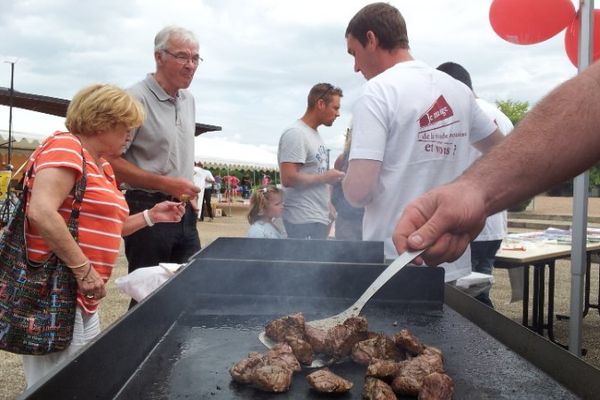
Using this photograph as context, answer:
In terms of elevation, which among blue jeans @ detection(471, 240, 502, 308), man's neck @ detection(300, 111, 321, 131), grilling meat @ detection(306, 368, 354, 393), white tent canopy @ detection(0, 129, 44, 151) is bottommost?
grilling meat @ detection(306, 368, 354, 393)

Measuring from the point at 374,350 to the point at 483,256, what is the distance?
6.95ft

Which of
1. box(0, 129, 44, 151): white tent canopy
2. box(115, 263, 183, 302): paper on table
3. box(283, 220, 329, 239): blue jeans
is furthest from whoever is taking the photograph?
box(0, 129, 44, 151): white tent canopy

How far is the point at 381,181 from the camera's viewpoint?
2.85 metres

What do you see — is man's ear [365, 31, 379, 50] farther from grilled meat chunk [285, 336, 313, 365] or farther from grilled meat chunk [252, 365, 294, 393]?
grilled meat chunk [252, 365, 294, 393]

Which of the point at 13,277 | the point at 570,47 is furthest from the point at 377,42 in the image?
the point at 570,47

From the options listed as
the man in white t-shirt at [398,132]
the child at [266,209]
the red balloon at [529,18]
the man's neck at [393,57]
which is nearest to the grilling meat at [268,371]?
the man in white t-shirt at [398,132]

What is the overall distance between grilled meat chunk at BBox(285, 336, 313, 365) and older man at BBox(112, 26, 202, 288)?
170cm

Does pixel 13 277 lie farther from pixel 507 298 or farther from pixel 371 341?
pixel 507 298

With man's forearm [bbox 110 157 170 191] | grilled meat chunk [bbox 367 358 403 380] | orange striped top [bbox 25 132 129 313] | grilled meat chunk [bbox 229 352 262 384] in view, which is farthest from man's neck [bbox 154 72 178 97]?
grilled meat chunk [bbox 367 358 403 380]

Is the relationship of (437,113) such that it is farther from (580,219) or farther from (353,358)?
(580,219)

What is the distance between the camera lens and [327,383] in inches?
59.4

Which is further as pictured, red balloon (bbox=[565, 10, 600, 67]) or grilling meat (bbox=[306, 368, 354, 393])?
red balloon (bbox=[565, 10, 600, 67])

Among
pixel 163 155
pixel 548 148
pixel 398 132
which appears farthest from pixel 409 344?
pixel 163 155

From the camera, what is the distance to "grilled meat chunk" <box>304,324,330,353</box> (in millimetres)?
1878
